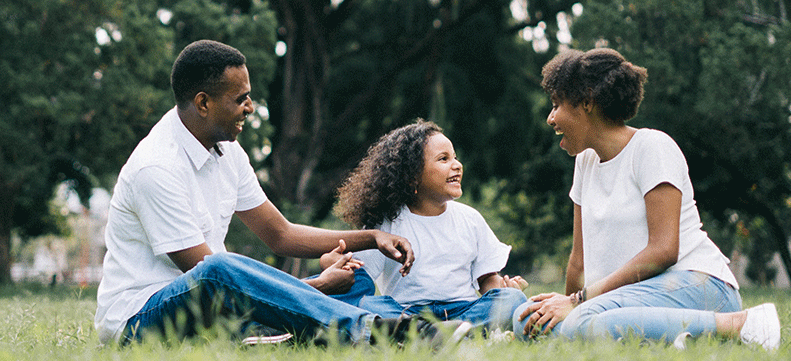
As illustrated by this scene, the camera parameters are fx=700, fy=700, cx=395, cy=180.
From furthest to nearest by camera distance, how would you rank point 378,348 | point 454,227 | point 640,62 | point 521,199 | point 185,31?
point 521,199 < point 185,31 < point 640,62 < point 454,227 < point 378,348

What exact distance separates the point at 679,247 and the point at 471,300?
41.6 inches

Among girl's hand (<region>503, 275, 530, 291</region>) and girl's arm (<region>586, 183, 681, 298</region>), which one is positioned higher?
girl's arm (<region>586, 183, 681, 298</region>)

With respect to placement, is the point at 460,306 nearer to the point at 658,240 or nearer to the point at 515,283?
the point at 515,283

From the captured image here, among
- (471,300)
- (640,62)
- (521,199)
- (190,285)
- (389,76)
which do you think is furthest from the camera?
(521,199)

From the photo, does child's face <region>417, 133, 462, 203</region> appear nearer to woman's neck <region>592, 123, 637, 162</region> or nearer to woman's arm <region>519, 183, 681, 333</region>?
woman's neck <region>592, 123, 637, 162</region>

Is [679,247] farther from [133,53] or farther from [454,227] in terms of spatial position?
[133,53]

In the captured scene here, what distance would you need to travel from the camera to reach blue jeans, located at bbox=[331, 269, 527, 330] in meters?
3.27

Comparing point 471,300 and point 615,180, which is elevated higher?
point 615,180

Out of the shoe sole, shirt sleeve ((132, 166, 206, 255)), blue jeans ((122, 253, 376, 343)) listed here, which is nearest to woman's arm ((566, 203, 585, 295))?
blue jeans ((122, 253, 376, 343))

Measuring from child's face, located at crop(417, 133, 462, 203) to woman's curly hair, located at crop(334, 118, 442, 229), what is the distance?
0.13 ft

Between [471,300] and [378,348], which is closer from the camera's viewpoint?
[378,348]

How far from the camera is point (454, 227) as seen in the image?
3.80m

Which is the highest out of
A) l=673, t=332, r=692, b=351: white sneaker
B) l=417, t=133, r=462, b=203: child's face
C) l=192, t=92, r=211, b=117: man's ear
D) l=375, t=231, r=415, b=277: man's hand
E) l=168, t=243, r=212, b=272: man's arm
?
l=192, t=92, r=211, b=117: man's ear

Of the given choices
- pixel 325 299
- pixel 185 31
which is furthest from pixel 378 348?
pixel 185 31
